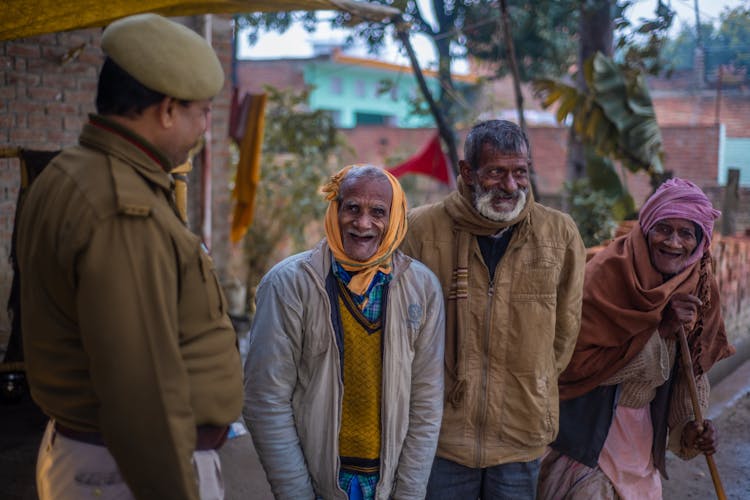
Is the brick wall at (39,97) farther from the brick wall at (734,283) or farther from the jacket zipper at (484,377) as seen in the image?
the brick wall at (734,283)

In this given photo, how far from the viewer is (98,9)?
425 cm

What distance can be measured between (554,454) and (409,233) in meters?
1.27

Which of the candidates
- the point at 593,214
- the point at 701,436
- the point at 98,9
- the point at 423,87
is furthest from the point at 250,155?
the point at 701,436

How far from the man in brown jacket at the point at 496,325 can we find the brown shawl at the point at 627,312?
47 centimetres

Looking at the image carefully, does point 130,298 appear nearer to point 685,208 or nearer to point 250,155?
point 685,208

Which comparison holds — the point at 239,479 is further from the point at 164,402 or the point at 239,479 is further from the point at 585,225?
the point at 585,225

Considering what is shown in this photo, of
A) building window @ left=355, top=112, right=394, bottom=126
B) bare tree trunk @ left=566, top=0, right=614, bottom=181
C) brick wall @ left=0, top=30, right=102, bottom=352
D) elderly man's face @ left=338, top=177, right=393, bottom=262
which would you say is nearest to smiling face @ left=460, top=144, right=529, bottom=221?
elderly man's face @ left=338, top=177, right=393, bottom=262

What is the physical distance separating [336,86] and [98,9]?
24264mm

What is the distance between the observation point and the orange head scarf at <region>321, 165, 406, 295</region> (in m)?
2.58

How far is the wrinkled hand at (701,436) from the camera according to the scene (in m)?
3.34

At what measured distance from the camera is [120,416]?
1596 millimetres

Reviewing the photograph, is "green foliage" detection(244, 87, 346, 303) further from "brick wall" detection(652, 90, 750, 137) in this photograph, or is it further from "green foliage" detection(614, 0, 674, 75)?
"brick wall" detection(652, 90, 750, 137)

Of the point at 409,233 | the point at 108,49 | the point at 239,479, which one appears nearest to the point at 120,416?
the point at 108,49

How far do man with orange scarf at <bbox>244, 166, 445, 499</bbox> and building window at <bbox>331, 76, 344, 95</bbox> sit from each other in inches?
1018
